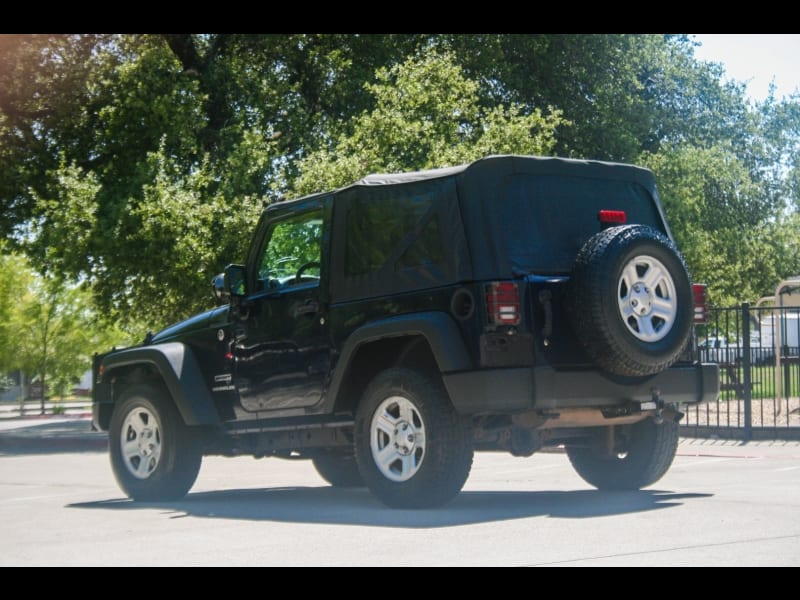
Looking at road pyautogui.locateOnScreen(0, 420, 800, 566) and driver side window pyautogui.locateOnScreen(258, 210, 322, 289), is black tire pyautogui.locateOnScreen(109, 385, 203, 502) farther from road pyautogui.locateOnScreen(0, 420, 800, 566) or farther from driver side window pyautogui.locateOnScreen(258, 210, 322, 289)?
driver side window pyautogui.locateOnScreen(258, 210, 322, 289)

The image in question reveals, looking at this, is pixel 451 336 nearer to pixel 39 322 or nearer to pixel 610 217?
pixel 610 217

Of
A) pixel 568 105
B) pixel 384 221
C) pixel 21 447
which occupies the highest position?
pixel 568 105

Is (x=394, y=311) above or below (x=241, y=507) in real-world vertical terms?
above

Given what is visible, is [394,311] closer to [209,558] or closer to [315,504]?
[315,504]

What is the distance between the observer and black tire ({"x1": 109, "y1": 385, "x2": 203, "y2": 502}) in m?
11.1

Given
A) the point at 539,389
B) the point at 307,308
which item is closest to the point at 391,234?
the point at 307,308

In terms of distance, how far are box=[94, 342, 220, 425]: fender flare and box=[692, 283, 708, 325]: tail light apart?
4.05m

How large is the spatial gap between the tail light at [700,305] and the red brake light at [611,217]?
80cm

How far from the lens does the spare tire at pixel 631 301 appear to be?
8.98 meters

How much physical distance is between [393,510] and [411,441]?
1.93ft

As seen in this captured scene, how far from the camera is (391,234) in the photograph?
980 cm

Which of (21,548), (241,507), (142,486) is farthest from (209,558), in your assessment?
(142,486)

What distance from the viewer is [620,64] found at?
34.2 m

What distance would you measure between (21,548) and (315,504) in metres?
3.12
